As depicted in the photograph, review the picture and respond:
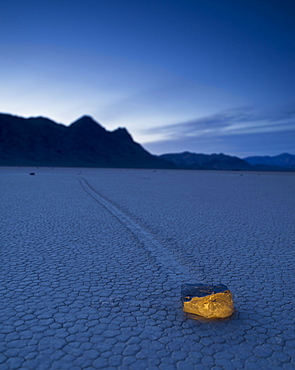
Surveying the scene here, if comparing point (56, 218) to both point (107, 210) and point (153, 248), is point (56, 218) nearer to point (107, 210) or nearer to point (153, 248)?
point (107, 210)

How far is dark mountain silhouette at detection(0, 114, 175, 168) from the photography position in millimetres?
108812

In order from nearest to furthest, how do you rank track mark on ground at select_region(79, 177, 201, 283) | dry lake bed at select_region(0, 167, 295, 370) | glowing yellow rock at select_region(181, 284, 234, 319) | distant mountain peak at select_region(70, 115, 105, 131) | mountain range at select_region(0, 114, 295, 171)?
1. dry lake bed at select_region(0, 167, 295, 370)
2. glowing yellow rock at select_region(181, 284, 234, 319)
3. track mark on ground at select_region(79, 177, 201, 283)
4. mountain range at select_region(0, 114, 295, 171)
5. distant mountain peak at select_region(70, 115, 105, 131)

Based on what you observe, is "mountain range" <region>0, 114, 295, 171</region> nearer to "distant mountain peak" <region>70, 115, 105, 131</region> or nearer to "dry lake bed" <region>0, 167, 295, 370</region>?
"distant mountain peak" <region>70, 115, 105, 131</region>

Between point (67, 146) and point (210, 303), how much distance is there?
129 m

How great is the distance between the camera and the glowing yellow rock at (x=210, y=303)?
3158mm

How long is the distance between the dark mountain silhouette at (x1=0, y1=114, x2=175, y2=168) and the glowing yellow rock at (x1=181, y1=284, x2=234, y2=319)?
96374mm

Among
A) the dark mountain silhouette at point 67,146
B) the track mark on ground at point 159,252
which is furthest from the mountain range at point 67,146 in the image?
the track mark on ground at point 159,252

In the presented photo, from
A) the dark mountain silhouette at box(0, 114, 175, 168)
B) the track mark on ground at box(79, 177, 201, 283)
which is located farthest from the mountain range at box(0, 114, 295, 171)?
the track mark on ground at box(79, 177, 201, 283)

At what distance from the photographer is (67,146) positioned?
126750 mm

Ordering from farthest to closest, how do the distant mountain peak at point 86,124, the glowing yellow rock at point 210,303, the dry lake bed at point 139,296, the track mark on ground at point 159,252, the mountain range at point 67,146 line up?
the distant mountain peak at point 86,124 → the mountain range at point 67,146 → the track mark on ground at point 159,252 → the glowing yellow rock at point 210,303 → the dry lake bed at point 139,296

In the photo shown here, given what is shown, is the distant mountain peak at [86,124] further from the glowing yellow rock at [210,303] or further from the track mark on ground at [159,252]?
the glowing yellow rock at [210,303]

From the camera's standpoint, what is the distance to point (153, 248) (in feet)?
18.7

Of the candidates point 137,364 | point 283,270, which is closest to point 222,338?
point 137,364

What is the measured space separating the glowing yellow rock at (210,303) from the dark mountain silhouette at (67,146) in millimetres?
96374
